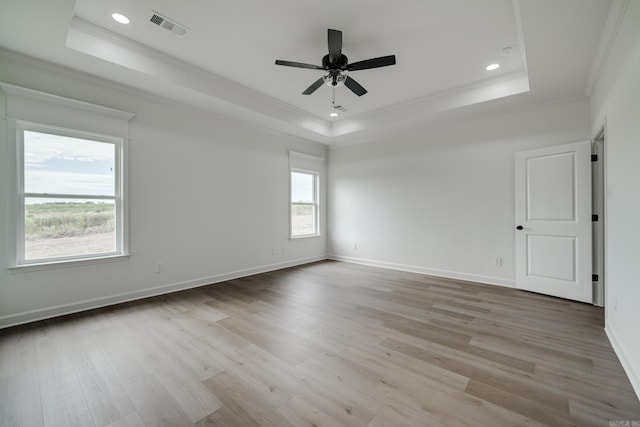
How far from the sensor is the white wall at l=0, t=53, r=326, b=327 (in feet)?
9.46

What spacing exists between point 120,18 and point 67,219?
2.27 m

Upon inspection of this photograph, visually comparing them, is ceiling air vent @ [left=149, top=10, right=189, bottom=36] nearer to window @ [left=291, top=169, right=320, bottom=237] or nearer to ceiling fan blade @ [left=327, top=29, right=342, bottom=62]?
ceiling fan blade @ [left=327, top=29, right=342, bottom=62]

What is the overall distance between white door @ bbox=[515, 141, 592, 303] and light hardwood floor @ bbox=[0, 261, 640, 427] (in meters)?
0.38

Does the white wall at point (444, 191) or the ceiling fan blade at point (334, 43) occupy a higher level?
the ceiling fan blade at point (334, 43)

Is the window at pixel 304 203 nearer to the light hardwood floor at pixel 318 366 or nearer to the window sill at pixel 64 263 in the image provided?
the light hardwood floor at pixel 318 366

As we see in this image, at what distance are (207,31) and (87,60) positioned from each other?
1325 millimetres

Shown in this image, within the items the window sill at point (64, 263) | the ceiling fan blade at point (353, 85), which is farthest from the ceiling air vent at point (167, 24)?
the window sill at point (64, 263)

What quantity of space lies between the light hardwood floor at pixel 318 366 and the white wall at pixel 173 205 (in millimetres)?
383

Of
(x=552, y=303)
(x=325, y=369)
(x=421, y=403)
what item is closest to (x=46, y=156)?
(x=325, y=369)

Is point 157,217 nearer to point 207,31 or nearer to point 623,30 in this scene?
point 207,31

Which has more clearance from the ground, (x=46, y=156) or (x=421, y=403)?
(x=46, y=156)

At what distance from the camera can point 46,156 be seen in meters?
2.98

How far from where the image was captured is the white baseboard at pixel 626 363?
1755mm

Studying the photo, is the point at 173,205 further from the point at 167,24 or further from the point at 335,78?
the point at 335,78
